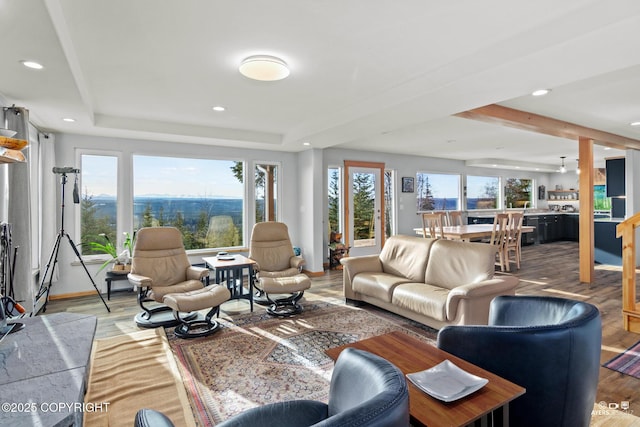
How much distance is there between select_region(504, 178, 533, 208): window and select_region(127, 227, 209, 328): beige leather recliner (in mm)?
10186

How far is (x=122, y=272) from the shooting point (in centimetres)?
460

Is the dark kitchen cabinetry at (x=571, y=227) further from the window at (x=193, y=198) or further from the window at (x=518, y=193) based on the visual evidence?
the window at (x=193, y=198)

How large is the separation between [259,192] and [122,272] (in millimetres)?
2601

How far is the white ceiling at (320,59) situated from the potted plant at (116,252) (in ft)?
5.16

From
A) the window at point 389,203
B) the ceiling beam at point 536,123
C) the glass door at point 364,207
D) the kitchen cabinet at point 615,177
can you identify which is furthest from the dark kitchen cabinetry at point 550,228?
the glass door at point 364,207

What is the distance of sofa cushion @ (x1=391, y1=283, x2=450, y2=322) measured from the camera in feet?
10.4

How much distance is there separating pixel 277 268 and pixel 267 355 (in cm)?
175

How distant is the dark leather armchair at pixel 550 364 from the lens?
157 cm

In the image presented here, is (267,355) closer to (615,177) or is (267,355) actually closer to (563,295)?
(563,295)

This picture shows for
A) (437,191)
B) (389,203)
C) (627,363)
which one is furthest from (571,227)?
(627,363)

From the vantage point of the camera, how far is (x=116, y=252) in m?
5.08

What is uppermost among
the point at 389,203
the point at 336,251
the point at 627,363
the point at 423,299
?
the point at 389,203

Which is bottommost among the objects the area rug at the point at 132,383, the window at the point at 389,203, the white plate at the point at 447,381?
the area rug at the point at 132,383

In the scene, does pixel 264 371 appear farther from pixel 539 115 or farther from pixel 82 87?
pixel 539 115
